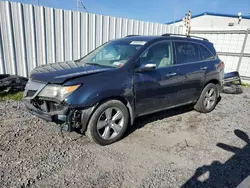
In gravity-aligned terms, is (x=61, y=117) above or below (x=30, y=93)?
below

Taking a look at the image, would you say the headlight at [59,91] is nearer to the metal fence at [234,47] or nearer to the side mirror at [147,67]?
the side mirror at [147,67]

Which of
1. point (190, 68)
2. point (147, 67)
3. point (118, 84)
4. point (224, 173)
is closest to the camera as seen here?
point (224, 173)

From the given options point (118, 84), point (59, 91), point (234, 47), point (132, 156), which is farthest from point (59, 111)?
point (234, 47)

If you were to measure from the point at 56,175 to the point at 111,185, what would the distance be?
735 mm

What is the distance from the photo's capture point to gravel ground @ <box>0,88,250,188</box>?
2.53 meters

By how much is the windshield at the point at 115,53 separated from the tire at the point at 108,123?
75 centimetres

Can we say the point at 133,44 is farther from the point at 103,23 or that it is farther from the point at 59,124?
the point at 103,23

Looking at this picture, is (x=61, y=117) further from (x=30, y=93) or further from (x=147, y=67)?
(x=147, y=67)

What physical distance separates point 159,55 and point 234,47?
278 inches

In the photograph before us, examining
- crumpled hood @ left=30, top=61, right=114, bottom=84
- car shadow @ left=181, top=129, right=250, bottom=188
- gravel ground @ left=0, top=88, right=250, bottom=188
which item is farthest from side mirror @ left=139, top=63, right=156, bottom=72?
car shadow @ left=181, top=129, right=250, bottom=188

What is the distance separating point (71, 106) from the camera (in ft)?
9.33

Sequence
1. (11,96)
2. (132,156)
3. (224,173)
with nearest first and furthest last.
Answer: (224,173)
(132,156)
(11,96)

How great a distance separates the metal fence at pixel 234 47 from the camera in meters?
8.95

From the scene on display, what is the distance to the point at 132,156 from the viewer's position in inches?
120
